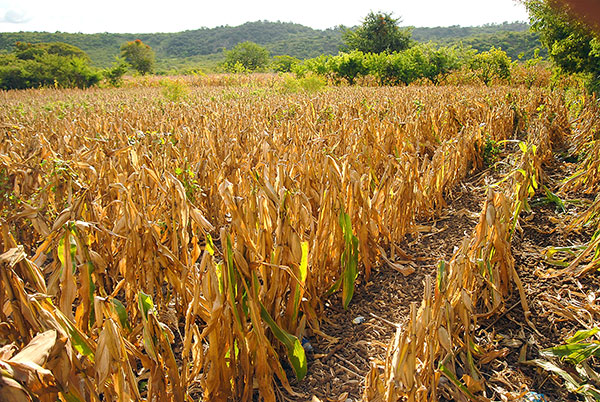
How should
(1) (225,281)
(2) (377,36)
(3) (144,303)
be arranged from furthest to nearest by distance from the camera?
(2) (377,36)
(1) (225,281)
(3) (144,303)

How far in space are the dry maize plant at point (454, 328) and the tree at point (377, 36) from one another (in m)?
24.2

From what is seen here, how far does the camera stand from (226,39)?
98125 mm

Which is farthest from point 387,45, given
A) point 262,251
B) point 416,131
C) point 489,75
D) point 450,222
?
point 262,251

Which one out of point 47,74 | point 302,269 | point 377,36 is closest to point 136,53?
point 47,74

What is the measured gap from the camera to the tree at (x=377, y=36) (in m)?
24.3

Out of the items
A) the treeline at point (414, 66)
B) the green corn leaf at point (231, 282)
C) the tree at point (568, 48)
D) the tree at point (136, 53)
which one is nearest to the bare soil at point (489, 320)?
the green corn leaf at point (231, 282)

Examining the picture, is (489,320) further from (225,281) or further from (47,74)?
(47,74)

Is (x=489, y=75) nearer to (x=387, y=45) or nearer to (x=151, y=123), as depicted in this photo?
(x=387, y=45)

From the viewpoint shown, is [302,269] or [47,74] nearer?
[302,269]

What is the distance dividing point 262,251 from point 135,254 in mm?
595

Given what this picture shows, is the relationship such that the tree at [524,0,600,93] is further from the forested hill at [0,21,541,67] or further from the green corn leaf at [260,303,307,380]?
the forested hill at [0,21,541,67]

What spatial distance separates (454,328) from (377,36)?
25.7 metres

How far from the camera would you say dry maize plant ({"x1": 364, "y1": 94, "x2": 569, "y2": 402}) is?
1.21 m

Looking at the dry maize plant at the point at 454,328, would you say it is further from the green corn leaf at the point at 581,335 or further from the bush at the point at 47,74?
the bush at the point at 47,74
